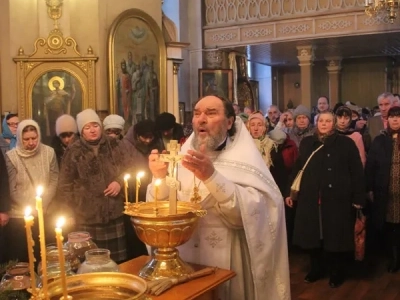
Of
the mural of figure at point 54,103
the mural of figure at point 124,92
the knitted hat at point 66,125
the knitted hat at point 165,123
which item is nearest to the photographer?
the knitted hat at point 66,125

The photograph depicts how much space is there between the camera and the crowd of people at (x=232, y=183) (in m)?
2.38

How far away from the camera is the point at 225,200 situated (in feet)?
7.26

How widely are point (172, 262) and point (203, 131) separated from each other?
64cm

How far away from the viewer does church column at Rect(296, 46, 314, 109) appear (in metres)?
12.9

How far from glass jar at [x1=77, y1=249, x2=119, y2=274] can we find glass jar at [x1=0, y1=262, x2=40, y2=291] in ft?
0.64

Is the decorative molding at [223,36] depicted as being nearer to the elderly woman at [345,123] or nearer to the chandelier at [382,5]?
the chandelier at [382,5]

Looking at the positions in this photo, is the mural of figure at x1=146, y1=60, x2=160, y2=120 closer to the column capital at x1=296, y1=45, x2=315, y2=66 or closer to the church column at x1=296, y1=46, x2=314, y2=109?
the church column at x1=296, y1=46, x2=314, y2=109

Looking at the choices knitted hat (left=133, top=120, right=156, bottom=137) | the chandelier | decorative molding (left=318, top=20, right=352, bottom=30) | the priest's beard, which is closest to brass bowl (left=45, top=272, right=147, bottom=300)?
the priest's beard

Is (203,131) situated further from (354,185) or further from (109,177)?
(354,185)

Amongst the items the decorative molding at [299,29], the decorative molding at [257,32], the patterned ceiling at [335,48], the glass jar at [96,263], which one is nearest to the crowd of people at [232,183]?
the glass jar at [96,263]

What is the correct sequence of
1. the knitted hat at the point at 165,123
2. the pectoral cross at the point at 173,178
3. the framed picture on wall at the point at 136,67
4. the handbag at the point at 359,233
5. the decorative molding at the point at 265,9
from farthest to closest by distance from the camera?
1. the decorative molding at the point at 265,9
2. the framed picture on wall at the point at 136,67
3. the knitted hat at the point at 165,123
4. the handbag at the point at 359,233
5. the pectoral cross at the point at 173,178

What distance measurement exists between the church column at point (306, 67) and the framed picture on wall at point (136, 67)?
4999 mm

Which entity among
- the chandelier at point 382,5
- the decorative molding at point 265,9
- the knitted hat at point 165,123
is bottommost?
the knitted hat at point 165,123

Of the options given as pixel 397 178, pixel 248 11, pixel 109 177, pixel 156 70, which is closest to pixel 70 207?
pixel 109 177
